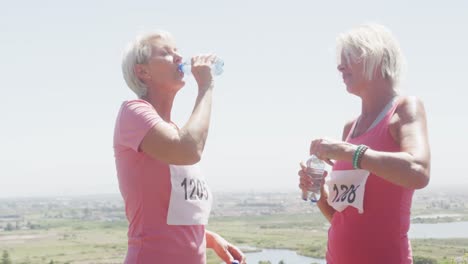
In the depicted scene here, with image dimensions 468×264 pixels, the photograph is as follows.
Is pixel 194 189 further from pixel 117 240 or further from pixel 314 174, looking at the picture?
pixel 117 240

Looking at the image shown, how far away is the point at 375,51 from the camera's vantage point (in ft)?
6.44

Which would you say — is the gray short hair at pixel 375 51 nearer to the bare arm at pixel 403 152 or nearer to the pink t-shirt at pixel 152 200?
the bare arm at pixel 403 152

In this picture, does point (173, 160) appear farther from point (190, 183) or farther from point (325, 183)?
point (325, 183)

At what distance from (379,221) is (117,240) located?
70.0 metres

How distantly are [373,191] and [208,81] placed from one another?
642 mm

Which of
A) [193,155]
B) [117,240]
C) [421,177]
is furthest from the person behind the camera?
[117,240]

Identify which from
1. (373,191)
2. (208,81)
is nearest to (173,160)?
(208,81)

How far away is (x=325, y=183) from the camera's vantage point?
225 centimetres

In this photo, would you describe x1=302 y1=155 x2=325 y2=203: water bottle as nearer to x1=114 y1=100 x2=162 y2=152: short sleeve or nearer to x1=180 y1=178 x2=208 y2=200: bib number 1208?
x1=180 y1=178 x2=208 y2=200: bib number 1208

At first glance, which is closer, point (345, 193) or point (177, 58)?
point (345, 193)

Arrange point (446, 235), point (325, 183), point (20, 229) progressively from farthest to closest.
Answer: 1. point (20, 229)
2. point (446, 235)
3. point (325, 183)

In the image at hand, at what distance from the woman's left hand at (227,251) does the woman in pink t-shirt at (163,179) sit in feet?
0.80

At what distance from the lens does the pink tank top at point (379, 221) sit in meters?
1.85

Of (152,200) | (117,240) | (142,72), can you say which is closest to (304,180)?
(152,200)
